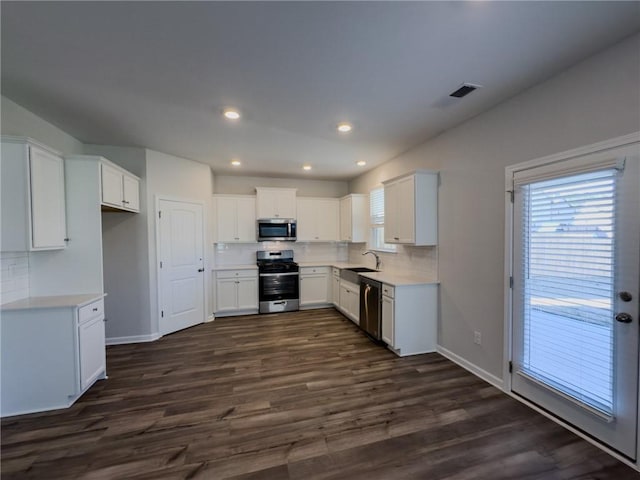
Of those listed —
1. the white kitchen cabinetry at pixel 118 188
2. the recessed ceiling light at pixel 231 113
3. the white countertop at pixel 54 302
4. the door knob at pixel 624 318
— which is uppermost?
the recessed ceiling light at pixel 231 113

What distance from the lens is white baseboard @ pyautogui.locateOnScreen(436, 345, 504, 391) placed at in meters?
2.69

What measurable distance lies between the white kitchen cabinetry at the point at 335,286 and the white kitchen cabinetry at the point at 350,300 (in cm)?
17

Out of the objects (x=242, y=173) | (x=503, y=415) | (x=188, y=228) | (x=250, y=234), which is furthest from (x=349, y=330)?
(x=242, y=173)

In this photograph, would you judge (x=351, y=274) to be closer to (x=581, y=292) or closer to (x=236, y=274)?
(x=236, y=274)

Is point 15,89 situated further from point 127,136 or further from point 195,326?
point 195,326

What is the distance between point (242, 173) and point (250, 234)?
123 centimetres

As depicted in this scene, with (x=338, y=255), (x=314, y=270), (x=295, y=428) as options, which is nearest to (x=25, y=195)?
(x=295, y=428)

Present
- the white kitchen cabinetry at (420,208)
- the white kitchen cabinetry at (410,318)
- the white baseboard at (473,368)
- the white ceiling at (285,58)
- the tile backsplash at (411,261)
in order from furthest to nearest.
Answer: the tile backsplash at (411,261), the white kitchen cabinetry at (420,208), the white kitchen cabinetry at (410,318), the white baseboard at (473,368), the white ceiling at (285,58)

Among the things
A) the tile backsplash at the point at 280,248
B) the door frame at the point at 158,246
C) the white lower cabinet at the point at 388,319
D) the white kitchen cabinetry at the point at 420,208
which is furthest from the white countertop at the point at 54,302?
the white kitchen cabinetry at the point at 420,208

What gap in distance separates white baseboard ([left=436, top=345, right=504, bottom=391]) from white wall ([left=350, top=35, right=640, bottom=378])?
0.14ft

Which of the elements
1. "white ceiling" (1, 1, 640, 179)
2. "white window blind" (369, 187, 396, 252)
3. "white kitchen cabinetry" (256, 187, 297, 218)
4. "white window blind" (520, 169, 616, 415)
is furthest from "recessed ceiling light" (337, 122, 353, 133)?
"white kitchen cabinetry" (256, 187, 297, 218)

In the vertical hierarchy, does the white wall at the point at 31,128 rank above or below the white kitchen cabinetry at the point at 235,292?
above

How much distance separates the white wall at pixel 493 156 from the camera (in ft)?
6.14

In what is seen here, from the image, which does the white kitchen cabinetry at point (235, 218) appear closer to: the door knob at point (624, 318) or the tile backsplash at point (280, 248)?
the tile backsplash at point (280, 248)
